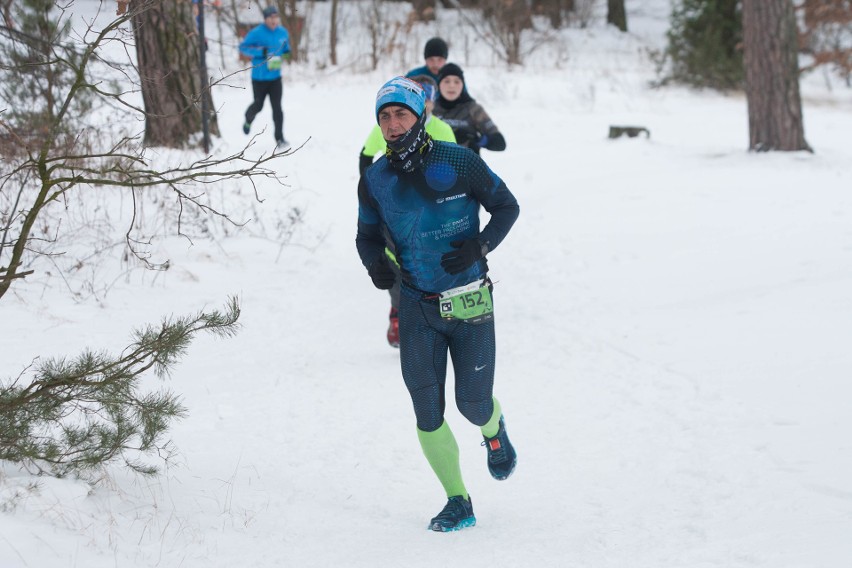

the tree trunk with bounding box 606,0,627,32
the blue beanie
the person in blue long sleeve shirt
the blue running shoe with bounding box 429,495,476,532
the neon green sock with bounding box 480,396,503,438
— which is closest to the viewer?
the blue beanie

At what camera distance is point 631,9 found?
112ft

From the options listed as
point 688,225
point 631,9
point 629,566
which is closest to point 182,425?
point 629,566

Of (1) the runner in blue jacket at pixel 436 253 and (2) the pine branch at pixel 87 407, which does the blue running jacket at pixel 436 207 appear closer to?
(1) the runner in blue jacket at pixel 436 253

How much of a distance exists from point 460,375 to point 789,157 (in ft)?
32.4

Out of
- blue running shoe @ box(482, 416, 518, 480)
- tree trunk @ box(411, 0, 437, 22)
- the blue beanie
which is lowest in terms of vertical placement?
blue running shoe @ box(482, 416, 518, 480)

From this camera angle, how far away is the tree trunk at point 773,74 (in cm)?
1280

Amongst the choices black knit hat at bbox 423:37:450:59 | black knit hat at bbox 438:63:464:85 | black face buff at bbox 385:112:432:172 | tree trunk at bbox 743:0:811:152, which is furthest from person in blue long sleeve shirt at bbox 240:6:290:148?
black face buff at bbox 385:112:432:172

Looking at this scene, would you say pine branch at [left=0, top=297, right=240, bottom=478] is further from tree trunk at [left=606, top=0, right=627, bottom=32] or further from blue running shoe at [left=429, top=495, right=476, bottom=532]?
tree trunk at [left=606, top=0, right=627, bottom=32]

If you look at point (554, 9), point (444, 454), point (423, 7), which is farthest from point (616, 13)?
point (444, 454)

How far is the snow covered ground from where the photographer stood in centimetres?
412

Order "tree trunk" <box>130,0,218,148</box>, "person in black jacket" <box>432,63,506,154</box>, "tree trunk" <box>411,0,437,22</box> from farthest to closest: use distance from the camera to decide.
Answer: "tree trunk" <box>411,0,437,22</box> → "tree trunk" <box>130,0,218,148</box> → "person in black jacket" <box>432,63,506,154</box>

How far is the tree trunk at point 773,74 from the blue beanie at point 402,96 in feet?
32.6

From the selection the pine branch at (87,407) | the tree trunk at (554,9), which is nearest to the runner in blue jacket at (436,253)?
the pine branch at (87,407)

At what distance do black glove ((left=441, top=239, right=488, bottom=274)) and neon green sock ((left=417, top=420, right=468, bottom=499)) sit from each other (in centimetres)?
73
